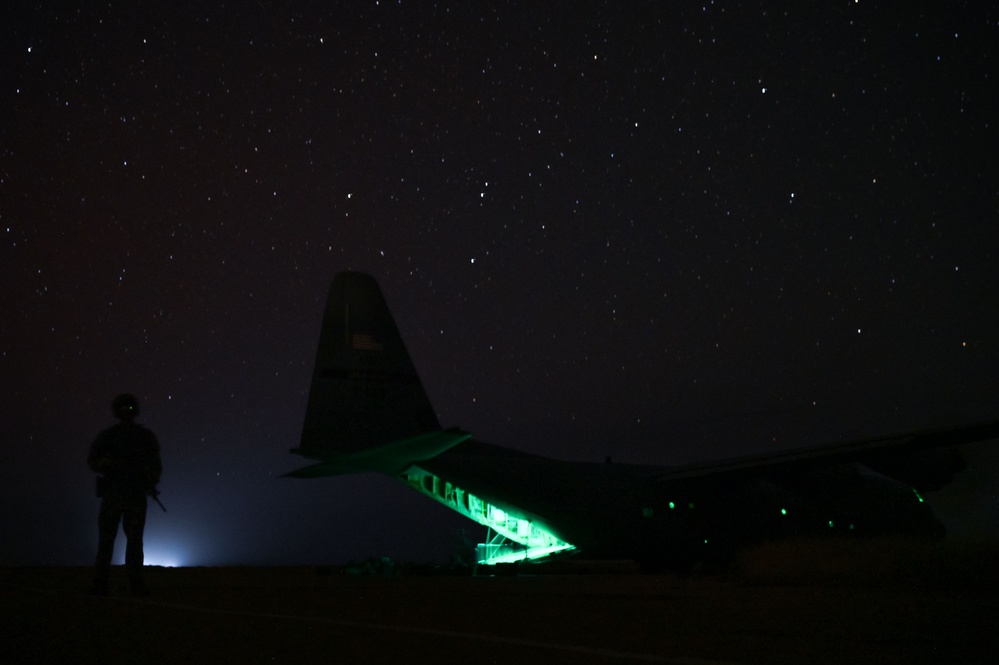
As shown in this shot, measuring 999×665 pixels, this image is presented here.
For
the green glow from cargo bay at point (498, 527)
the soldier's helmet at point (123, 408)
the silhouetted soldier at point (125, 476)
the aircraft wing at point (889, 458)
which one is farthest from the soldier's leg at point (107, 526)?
the aircraft wing at point (889, 458)

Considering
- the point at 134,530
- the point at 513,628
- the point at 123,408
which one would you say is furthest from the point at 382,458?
the point at 513,628

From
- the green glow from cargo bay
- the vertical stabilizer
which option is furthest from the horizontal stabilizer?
the green glow from cargo bay

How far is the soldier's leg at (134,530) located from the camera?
8914mm

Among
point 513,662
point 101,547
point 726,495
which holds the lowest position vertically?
point 513,662


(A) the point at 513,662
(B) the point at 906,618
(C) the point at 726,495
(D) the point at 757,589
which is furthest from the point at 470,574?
(A) the point at 513,662

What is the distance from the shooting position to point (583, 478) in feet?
66.4

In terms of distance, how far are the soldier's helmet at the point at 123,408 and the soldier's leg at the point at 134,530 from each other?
2.77 feet

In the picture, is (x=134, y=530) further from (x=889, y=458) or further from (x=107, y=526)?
(x=889, y=458)

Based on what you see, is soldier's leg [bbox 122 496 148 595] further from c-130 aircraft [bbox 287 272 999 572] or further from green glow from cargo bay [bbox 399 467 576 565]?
green glow from cargo bay [bbox 399 467 576 565]

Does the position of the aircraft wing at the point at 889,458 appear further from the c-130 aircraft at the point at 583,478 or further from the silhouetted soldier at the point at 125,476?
the silhouetted soldier at the point at 125,476

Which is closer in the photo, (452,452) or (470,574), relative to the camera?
(470,574)

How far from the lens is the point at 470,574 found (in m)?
17.2

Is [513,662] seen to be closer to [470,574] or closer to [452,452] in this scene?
[470,574]

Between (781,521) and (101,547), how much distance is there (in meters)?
16.8
